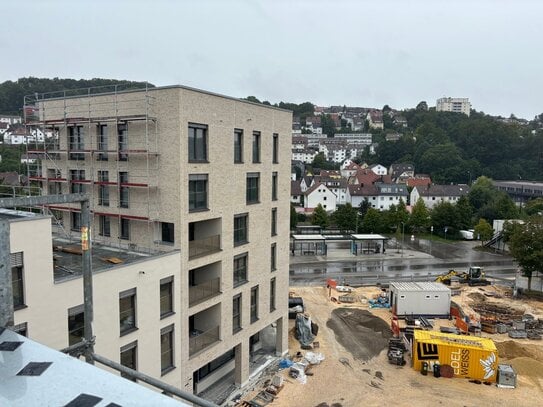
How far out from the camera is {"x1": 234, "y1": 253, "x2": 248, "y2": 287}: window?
73.7 ft

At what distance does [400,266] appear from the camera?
5366 cm

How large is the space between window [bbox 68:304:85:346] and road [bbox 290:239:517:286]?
32366 mm

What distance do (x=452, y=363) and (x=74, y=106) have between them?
1045 inches

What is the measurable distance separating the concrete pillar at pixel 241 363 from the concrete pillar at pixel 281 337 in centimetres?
412

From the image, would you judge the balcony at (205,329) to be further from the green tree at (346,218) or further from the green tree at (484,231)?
the green tree at (484,231)

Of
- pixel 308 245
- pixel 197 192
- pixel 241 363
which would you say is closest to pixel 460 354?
pixel 241 363

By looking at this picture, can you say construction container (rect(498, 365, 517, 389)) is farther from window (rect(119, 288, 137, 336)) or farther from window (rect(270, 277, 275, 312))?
window (rect(119, 288, 137, 336))

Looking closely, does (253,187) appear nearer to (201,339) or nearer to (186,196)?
(186,196)

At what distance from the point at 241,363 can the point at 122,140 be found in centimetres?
1333

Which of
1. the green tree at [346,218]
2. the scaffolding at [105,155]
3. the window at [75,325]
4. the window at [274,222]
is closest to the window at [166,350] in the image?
the scaffolding at [105,155]

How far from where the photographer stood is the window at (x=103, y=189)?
20.7 m

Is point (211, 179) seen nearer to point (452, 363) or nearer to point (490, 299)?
point (452, 363)

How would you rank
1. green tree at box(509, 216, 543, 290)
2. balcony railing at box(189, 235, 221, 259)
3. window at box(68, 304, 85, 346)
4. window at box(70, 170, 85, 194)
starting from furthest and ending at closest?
green tree at box(509, 216, 543, 290), window at box(70, 170, 85, 194), balcony railing at box(189, 235, 221, 259), window at box(68, 304, 85, 346)

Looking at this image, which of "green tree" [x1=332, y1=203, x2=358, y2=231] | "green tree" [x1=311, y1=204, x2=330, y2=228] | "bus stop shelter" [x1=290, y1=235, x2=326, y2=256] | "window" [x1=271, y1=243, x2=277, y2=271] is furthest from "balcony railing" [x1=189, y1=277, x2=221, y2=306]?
"green tree" [x1=311, y1=204, x2=330, y2=228]
